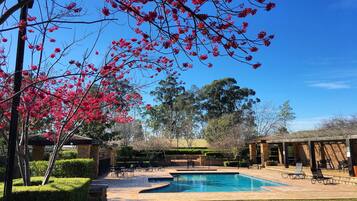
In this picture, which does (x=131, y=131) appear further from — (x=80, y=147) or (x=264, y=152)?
(x=80, y=147)

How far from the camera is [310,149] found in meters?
20.4

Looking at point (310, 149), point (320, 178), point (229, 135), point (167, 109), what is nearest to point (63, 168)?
point (320, 178)

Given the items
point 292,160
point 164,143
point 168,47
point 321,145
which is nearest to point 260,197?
point 168,47

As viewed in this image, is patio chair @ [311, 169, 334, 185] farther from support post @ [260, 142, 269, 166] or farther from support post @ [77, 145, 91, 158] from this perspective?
support post @ [77, 145, 91, 158]

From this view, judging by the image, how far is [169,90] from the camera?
56.9 meters

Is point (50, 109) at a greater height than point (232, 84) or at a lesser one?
lesser

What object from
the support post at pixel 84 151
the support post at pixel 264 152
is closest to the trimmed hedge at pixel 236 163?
the support post at pixel 264 152

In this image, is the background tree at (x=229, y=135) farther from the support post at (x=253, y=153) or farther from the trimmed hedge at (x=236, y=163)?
the support post at (x=253, y=153)

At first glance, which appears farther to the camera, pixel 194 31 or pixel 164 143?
pixel 164 143

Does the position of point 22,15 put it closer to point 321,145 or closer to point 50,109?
point 50,109

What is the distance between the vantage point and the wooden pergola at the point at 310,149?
19667mm

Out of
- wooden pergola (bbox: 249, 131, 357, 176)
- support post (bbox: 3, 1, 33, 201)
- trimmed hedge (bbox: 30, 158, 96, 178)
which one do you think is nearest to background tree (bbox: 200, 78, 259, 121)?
wooden pergola (bbox: 249, 131, 357, 176)

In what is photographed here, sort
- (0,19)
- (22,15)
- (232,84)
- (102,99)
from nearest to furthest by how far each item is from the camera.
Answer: (0,19)
(22,15)
(102,99)
(232,84)

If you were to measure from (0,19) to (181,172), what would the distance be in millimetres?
21501
